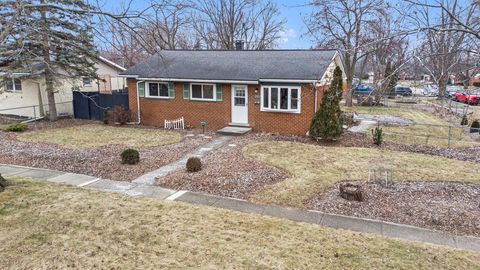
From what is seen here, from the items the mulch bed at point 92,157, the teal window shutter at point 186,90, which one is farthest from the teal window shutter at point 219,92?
the mulch bed at point 92,157

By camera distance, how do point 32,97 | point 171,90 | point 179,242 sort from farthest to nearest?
1. point 32,97
2. point 171,90
3. point 179,242

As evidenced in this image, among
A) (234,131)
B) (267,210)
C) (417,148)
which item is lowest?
(267,210)

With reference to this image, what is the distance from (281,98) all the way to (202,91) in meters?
4.14

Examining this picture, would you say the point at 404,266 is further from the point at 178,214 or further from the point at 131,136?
the point at 131,136

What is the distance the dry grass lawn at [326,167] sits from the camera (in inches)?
327

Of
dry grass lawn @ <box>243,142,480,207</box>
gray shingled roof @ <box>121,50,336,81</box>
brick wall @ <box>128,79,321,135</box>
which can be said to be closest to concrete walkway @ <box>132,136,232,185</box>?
dry grass lawn @ <box>243,142,480,207</box>

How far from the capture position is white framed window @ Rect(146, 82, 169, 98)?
17938 mm

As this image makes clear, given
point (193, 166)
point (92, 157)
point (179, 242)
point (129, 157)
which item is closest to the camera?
point (179, 242)

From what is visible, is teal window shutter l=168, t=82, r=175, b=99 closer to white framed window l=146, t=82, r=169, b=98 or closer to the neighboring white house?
white framed window l=146, t=82, r=169, b=98

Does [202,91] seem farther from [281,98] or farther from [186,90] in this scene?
[281,98]

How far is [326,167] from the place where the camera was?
10.4 m

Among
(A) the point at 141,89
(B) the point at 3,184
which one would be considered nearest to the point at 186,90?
(A) the point at 141,89

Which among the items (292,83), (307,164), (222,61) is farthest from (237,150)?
(222,61)

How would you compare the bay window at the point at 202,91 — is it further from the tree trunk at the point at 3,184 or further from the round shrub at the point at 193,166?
the tree trunk at the point at 3,184
